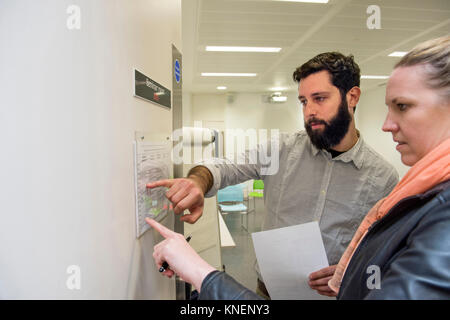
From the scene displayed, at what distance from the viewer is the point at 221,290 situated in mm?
480

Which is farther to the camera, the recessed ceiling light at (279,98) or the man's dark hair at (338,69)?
the recessed ceiling light at (279,98)

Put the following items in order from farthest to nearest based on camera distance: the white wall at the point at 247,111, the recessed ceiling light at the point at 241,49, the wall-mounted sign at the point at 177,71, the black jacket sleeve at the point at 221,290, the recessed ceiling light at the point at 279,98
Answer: the white wall at the point at 247,111 < the recessed ceiling light at the point at 279,98 < the recessed ceiling light at the point at 241,49 < the wall-mounted sign at the point at 177,71 < the black jacket sleeve at the point at 221,290

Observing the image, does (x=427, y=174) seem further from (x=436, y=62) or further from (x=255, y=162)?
(x=255, y=162)

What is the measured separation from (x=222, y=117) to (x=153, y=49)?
6564mm

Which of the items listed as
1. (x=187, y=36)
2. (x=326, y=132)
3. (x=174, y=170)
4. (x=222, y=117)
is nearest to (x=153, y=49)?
(x=174, y=170)

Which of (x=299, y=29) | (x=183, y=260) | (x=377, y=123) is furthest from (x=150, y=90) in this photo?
(x=377, y=123)

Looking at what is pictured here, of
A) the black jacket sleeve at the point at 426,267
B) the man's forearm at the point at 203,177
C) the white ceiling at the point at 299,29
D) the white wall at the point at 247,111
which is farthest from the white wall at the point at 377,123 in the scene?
the black jacket sleeve at the point at 426,267

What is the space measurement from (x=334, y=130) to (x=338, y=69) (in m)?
0.26

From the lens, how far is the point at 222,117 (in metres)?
7.25

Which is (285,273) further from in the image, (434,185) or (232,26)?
(232,26)

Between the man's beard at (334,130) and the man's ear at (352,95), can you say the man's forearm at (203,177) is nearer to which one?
the man's beard at (334,130)

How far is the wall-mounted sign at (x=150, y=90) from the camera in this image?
0.63m

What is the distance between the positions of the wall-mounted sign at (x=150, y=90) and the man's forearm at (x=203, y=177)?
27cm

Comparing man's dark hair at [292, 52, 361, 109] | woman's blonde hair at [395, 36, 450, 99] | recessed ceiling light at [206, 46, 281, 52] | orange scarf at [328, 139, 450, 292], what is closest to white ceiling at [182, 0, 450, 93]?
recessed ceiling light at [206, 46, 281, 52]
